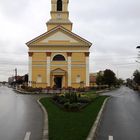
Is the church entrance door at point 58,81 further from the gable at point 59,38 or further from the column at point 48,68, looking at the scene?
the gable at point 59,38

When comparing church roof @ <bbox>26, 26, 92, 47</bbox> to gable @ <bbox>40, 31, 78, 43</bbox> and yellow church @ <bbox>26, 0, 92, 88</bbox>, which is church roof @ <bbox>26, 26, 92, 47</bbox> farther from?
gable @ <bbox>40, 31, 78, 43</bbox>

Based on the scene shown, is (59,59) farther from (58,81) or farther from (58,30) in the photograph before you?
(58,30)

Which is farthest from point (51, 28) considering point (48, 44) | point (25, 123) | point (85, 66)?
point (25, 123)

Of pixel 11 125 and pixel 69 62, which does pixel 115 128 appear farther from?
pixel 69 62

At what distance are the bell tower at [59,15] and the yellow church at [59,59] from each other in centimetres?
266

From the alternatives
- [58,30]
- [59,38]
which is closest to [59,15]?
[58,30]

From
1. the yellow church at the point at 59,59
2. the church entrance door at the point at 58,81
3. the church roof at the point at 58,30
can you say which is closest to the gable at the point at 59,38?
the yellow church at the point at 59,59

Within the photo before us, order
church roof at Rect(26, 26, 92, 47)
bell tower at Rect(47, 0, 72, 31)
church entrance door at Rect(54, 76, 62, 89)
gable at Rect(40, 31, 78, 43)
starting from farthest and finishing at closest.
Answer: bell tower at Rect(47, 0, 72, 31) < church entrance door at Rect(54, 76, 62, 89) < gable at Rect(40, 31, 78, 43) < church roof at Rect(26, 26, 92, 47)

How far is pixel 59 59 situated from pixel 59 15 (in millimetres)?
10283

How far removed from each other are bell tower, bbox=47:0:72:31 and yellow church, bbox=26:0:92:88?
A: 8.73 feet

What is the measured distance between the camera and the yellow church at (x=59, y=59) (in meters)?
79.9

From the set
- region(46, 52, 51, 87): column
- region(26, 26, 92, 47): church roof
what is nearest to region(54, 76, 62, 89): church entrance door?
region(46, 52, 51, 87): column

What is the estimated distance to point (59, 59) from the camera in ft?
267

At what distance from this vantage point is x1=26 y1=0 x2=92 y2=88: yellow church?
262 ft
